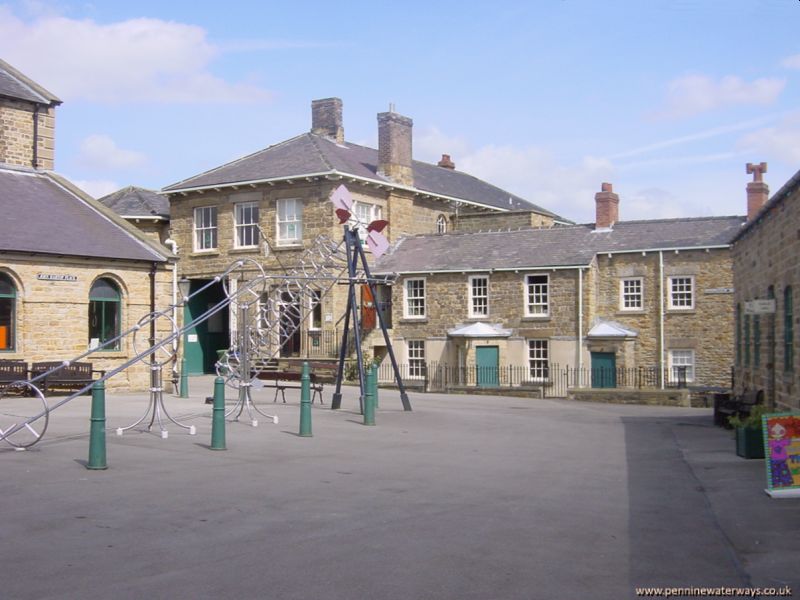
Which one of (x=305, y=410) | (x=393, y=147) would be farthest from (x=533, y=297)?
(x=305, y=410)

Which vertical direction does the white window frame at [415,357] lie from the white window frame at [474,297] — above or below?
below

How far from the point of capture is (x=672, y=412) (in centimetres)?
2884

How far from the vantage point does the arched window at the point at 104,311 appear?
29297mm

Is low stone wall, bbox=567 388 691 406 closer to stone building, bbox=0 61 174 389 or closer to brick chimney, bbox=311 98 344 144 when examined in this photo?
stone building, bbox=0 61 174 389

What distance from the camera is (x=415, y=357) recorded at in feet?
138

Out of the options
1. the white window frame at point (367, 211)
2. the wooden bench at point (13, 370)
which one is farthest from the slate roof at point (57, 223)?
the white window frame at point (367, 211)

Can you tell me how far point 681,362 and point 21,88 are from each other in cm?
2591

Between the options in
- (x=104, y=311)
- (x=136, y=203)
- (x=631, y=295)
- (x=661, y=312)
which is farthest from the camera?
(x=136, y=203)

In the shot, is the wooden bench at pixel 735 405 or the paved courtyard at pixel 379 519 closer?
the paved courtyard at pixel 379 519

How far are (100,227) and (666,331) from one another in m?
21.6

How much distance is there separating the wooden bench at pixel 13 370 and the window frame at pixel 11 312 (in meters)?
0.78

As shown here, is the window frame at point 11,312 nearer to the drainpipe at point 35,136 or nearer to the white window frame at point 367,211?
the drainpipe at point 35,136

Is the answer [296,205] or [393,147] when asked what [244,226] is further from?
[393,147]

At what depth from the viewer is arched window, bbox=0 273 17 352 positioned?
27.2 metres
